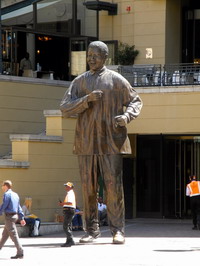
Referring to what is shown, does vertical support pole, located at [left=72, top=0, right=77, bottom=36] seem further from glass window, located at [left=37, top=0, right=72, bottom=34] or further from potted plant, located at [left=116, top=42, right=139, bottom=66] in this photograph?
potted plant, located at [left=116, top=42, right=139, bottom=66]

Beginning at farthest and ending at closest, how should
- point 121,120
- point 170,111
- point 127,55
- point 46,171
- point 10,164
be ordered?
point 127,55 < point 170,111 < point 46,171 < point 10,164 < point 121,120

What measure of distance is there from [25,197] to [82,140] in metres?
10.4

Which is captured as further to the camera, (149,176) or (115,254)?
(149,176)

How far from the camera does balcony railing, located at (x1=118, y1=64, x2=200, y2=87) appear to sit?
1102 inches

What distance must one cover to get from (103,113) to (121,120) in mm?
465

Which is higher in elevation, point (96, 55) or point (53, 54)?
point (96, 55)

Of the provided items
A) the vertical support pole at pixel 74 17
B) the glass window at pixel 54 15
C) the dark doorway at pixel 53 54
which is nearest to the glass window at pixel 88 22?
the vertical support pole at pixel 74 17

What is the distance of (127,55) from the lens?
32344 millimetres

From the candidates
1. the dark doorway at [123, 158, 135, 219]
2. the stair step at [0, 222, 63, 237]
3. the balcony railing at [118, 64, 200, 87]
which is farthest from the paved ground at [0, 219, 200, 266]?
the dark doorway at [123, 158, 135, 219]

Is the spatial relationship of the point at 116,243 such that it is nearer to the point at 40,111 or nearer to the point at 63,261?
the point at 63,261

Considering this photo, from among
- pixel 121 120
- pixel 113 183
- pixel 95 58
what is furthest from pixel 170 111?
pixel 121 120

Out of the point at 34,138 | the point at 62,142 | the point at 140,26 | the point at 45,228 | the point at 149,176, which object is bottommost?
the point at 45,228

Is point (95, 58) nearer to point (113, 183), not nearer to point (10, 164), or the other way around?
point (113, 183)

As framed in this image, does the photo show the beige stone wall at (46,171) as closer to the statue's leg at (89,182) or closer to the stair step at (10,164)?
the stair step at (10,164)
